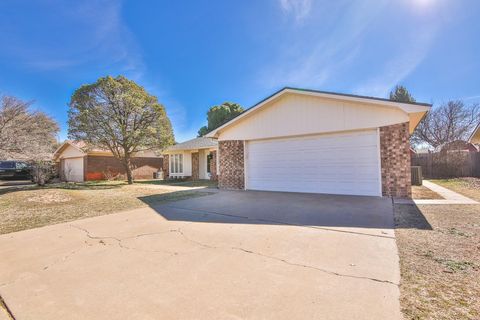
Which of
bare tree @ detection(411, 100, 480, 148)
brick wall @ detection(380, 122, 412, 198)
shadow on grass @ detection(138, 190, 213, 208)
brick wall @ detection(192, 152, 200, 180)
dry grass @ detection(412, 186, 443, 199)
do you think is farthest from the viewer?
bare tree @ detection(411, 100, 480, 148)

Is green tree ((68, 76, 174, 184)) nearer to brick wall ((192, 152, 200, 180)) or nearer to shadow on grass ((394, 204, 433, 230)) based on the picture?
brick wall ((192, 152, 200, 180))

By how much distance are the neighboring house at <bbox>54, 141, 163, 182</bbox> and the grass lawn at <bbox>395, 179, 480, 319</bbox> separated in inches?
752

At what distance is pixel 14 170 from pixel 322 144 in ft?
81.6

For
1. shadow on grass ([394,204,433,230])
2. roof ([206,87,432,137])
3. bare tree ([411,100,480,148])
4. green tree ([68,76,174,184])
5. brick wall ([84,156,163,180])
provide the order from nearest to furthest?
shadow on grass ([394,204,433,230]), roof ([206,87,432,137]), green tree ([68,76,174,184]), brick wall ([84,156,163,180]), bare tree ([411,100,480,148])

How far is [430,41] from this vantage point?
8938 mm

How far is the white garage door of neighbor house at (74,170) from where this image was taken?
20.4m

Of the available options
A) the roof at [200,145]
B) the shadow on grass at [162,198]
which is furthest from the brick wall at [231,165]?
the roof at [200,145]

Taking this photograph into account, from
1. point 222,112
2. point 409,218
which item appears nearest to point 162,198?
point 409,218

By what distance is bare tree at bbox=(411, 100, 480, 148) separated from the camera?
955 inches

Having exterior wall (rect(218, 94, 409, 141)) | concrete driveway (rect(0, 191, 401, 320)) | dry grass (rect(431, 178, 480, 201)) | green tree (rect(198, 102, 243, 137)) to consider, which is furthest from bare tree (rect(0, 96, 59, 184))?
dry grass (rect(431, 178, 480, 201))

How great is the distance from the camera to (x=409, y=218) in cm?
529

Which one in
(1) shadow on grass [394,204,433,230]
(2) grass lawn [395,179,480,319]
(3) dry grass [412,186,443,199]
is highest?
(3) dry grass [412,186,443,199]

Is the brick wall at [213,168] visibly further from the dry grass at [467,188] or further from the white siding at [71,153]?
the dry grass at [467,188]

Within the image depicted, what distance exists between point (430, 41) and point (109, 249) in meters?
12.3
